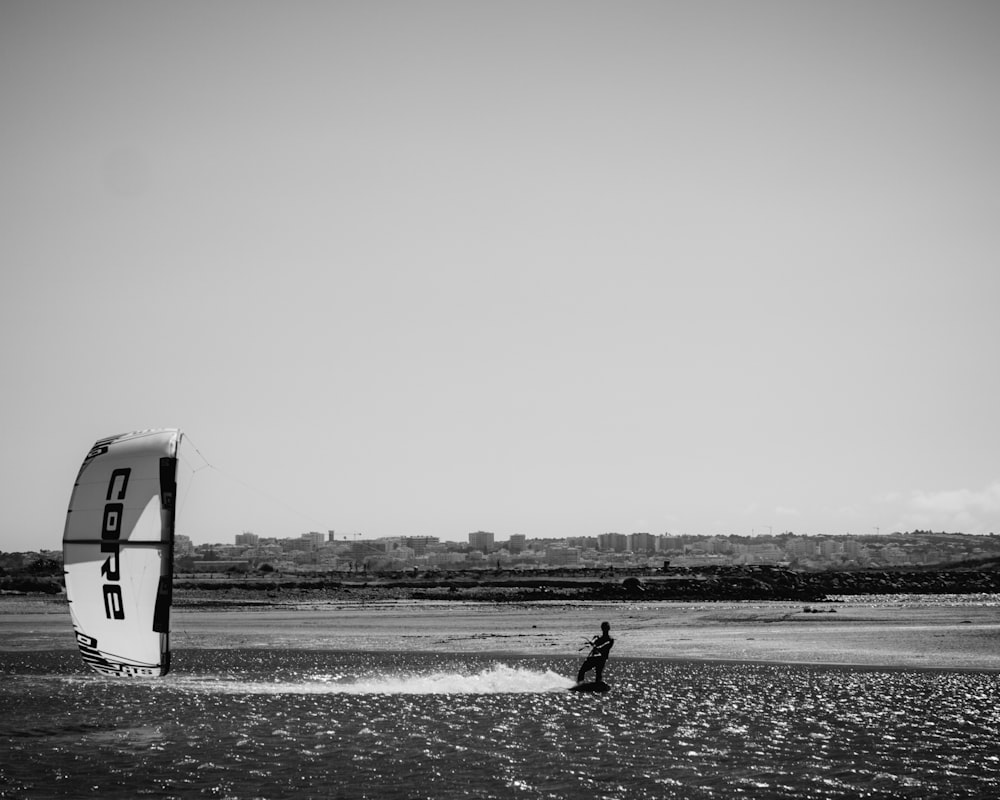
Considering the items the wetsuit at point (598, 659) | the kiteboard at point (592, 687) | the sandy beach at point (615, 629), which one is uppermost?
the wetsuit at point (598, 659)

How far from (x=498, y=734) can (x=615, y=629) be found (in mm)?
30469

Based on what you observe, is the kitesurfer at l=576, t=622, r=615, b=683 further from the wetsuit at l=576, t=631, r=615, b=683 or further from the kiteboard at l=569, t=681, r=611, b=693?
the kiteboard at l=569, t=681, r=611, b=693

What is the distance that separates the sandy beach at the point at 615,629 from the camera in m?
36.6

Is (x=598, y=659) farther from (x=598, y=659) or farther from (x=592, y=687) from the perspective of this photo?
(x=592, y=687)

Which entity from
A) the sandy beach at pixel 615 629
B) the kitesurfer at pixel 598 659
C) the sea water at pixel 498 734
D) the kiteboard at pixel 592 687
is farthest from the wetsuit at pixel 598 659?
the sandy beach at pixel 615 629

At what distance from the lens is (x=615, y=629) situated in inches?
1944

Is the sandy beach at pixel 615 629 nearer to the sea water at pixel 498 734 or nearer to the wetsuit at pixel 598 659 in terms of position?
the sea water at pixel 498 734

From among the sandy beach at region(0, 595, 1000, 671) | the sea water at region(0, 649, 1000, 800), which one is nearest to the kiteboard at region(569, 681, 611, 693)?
the sea water at region(0, 649, 1000, 800)

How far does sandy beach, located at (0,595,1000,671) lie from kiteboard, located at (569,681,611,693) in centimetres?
960

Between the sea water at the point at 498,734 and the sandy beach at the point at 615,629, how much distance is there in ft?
22.4

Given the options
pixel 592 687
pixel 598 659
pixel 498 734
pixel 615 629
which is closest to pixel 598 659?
pixel 598 659

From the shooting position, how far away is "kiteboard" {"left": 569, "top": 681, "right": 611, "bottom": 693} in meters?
25.5

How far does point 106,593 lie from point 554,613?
4823 centimetres

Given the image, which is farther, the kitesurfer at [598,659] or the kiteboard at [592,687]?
the kitesurfer at [598,659]
